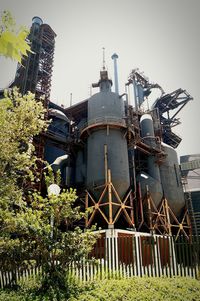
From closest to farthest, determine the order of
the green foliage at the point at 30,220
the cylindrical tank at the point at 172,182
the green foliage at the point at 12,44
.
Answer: the green foliage at the point at 12,44 < the green foliage at the point at 30,220 < the cylindrical tank at the point at 172,182

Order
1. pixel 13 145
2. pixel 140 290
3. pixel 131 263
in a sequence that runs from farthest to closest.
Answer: pixel 131 263 → pixel 13 145 → pixel 140 290

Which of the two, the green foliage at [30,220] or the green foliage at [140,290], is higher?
the green foliage at [30,220]

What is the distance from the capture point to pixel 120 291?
9.08 metres

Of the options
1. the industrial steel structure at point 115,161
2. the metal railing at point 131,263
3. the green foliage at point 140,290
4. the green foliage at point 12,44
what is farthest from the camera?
the industrial steel structure at point 115,161

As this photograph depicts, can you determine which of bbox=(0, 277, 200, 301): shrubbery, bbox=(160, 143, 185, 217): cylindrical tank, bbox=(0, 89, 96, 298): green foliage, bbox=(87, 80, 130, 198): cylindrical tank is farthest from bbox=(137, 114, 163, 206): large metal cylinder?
bbox=(0, 89, 96, 298): green foliage

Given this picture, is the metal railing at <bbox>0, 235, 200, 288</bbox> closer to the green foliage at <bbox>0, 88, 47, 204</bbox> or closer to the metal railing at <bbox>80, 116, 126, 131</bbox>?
the green foliage at <bbox>0, 88, 47, 204</bbox>

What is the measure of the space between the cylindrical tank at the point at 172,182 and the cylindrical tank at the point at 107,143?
26.8 ft

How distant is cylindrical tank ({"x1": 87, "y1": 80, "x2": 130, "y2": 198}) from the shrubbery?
14.5 meters

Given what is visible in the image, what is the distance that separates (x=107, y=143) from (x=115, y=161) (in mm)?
2231

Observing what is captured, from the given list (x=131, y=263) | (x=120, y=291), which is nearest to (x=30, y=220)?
(x=120, y=291)

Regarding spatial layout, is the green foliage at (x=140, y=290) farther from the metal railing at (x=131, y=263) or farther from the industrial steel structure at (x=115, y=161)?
the industrial steel structure at (x=115, y=161)

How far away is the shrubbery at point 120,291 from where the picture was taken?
8.81 metres

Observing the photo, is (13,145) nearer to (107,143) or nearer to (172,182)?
(107,143)

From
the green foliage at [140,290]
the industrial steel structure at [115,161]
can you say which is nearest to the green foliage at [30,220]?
the green foliage at [140,290]
